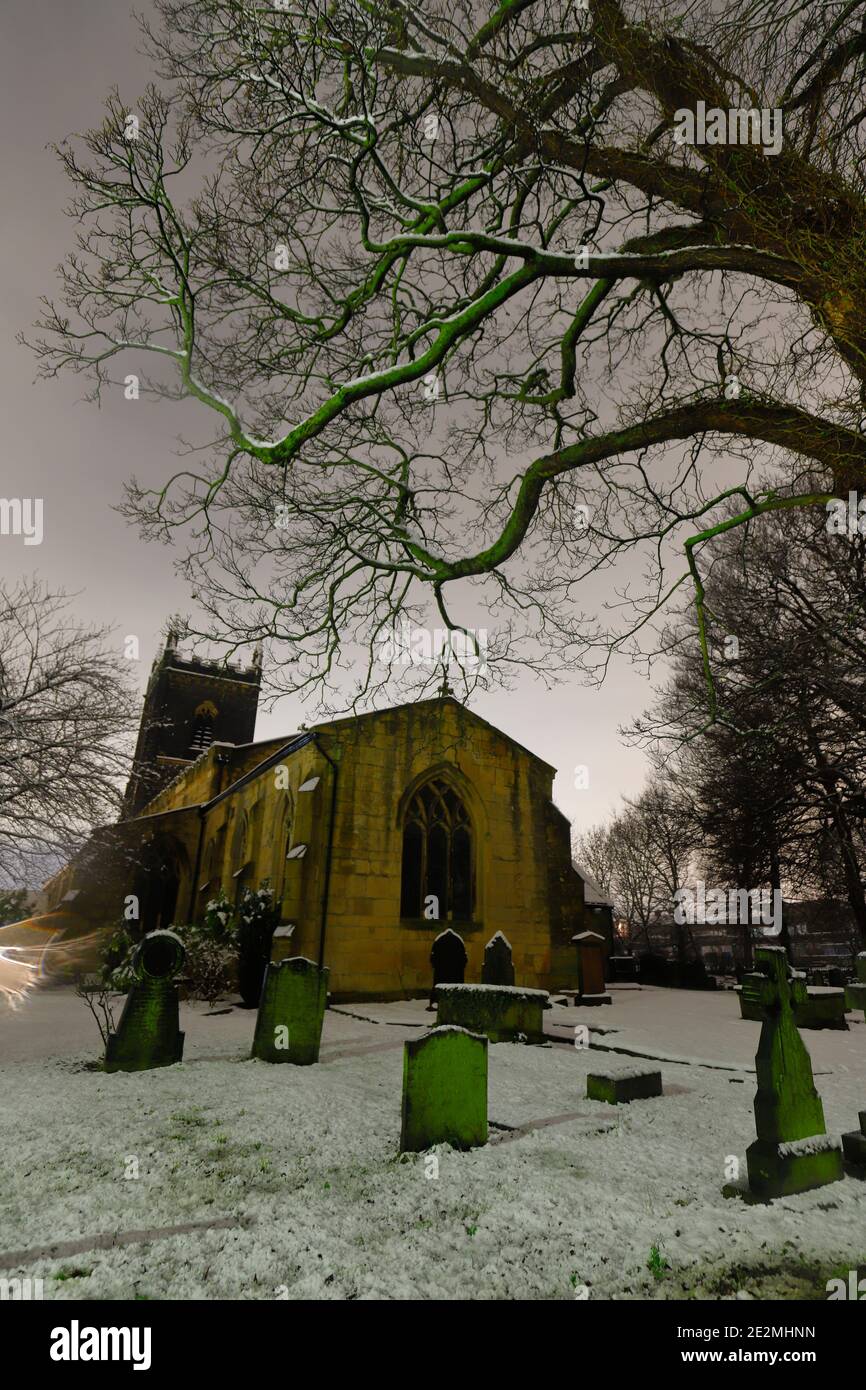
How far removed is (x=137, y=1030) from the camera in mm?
6555

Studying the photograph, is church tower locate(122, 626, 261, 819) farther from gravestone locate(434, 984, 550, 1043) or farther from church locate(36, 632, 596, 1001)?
gravestone locate(434, 984, 550, 1043)

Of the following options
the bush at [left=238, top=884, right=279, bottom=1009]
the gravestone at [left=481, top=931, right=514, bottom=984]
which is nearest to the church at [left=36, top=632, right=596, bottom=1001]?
the bush at [left=238, top=884, right=279, bottom=1009]

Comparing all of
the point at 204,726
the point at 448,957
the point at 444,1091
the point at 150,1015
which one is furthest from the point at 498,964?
the point at 204,726

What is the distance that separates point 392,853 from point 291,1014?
23.1ft

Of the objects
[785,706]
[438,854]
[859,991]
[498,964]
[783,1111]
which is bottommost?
[859,991]

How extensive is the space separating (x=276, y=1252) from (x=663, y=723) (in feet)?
25.5

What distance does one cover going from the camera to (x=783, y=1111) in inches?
152

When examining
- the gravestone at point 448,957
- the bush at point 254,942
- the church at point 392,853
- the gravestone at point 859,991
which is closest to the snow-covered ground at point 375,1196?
the gravestone at point 448,957

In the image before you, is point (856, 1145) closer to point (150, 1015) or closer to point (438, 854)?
point (150, 1015)

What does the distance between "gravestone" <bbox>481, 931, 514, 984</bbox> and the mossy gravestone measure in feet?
12.9

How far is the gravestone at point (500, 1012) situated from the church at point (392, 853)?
4.74 m

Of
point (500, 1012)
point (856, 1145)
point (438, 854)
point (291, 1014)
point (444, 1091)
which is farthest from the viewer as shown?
point (438, 854)

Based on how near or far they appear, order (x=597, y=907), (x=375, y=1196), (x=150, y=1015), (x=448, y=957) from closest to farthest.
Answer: (x=375, y=1196), (x=150, y=1015), (x=448, y=957), (x=597, y=907)
